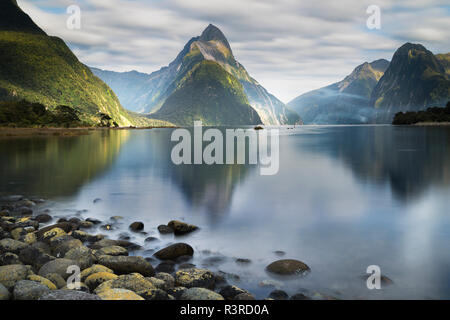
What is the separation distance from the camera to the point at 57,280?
32.8 feet

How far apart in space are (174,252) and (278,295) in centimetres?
479

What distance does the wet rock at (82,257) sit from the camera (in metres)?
11.3

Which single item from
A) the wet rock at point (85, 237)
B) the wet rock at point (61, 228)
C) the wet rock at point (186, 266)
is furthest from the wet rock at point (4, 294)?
the wet rock at point (61, 228)

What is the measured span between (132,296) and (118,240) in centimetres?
635

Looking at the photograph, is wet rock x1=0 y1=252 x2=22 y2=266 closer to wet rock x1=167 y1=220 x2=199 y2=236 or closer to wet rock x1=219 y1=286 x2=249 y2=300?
wet rock x1=167 y1=220 x2=199 y2=236

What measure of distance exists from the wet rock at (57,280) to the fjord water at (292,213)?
4.07 m

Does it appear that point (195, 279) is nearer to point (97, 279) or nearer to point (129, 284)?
point (129, 284)

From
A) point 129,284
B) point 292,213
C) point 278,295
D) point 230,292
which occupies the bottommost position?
point 278,295

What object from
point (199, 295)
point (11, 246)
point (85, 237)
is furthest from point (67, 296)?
point (85, 237)

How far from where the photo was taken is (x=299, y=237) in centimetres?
1611

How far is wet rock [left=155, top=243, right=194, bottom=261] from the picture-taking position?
13.2 meters

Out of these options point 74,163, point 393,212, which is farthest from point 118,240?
point 74,163
